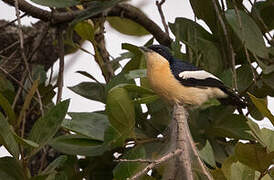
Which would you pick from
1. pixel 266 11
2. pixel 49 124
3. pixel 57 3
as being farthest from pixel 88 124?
pixel 266 11

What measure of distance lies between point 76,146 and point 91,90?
1.06 feet

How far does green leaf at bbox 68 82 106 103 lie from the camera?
7.77 feet

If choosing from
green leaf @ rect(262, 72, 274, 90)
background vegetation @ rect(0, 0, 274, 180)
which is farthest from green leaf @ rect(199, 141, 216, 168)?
green leaf @ rect(262, 72, 274, 90)

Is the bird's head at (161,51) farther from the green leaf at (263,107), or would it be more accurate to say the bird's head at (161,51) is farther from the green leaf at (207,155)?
the green leaf at (263,107)

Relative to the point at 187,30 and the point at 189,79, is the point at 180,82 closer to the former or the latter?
the point at 189,79

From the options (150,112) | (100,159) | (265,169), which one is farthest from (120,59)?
(265,169)

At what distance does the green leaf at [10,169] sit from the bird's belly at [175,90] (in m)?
0.63

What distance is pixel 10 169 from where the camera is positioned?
6.49ft

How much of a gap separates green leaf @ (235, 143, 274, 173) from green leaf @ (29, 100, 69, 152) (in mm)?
491

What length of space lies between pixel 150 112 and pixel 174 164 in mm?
678

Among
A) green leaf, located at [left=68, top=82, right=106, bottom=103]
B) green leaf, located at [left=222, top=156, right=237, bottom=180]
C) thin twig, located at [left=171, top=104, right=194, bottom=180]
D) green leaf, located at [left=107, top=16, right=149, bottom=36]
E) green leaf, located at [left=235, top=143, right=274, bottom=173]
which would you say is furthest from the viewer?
green leaf, located at [left=107, top=16, right=149, bottom=36]

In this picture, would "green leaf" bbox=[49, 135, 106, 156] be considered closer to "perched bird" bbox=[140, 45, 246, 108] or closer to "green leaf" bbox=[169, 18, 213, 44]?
"perched bird" bbox=[140, 45, 246, 108]

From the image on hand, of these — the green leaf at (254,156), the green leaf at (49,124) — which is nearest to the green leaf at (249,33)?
the green leaf at (254,156)

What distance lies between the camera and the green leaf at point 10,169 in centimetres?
197
